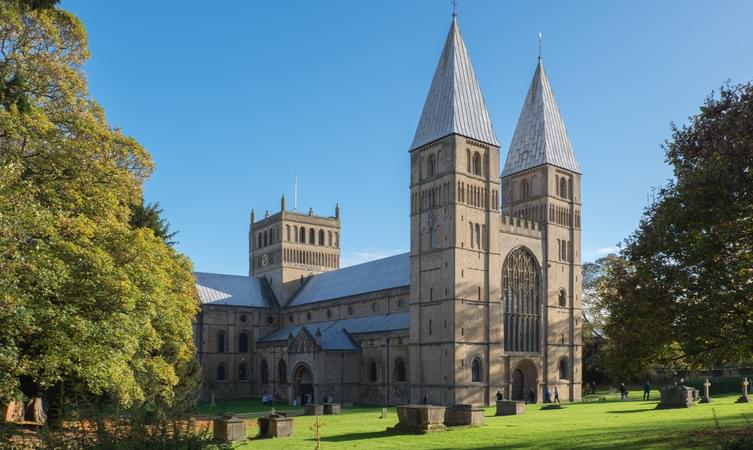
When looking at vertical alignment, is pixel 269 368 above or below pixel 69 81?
below

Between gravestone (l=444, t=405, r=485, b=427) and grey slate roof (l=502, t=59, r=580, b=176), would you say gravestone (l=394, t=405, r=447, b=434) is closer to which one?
gravestone (l=444, t=405, r=485, b=427)

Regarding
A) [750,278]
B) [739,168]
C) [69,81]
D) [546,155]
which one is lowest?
[750,278]

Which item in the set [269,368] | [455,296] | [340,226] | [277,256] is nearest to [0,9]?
[455,296]

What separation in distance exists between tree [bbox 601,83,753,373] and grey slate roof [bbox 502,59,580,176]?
125 feet

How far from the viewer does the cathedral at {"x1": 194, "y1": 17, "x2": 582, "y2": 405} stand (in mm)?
49906

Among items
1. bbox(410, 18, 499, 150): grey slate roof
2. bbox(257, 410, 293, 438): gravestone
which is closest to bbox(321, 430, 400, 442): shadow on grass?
bbox(257, 410, 293, 438): gravestone

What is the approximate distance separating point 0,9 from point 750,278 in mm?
21043

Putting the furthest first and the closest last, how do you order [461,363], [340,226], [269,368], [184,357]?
[340,226] < [269,368] < [461,363] < [184,357]

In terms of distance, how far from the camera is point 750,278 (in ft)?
60.5

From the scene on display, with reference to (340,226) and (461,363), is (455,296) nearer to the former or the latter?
(461,363)

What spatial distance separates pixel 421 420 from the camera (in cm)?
2639

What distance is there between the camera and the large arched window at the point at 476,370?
49531mm

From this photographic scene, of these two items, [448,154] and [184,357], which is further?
[448,154]

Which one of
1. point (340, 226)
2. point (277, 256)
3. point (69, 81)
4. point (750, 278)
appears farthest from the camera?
point (340, 226)
